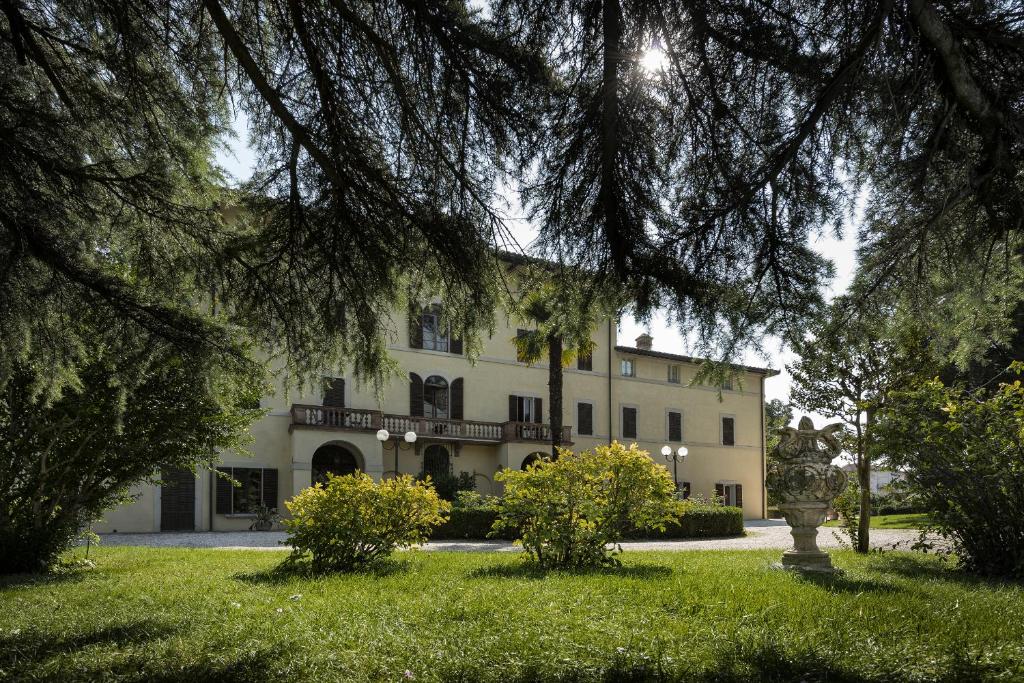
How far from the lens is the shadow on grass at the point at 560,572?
8344 mm

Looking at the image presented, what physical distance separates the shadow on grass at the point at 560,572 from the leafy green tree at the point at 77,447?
135 inches

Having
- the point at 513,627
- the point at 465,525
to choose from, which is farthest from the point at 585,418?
the point at 513,627

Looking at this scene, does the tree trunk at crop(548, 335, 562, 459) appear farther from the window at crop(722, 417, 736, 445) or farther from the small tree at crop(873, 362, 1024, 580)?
the window at crop(722, 417, 736, 445)

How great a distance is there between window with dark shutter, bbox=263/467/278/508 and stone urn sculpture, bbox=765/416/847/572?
17.2 m

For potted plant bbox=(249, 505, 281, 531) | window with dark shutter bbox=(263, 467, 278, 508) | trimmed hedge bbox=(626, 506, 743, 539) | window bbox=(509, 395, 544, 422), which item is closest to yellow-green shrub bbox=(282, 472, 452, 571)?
trimmed hedge bbox=(626, 506, 743, 539)

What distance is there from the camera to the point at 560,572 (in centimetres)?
866

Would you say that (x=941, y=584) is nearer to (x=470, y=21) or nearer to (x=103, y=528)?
(x=470, y=21)

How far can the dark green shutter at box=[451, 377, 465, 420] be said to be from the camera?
27.3 m

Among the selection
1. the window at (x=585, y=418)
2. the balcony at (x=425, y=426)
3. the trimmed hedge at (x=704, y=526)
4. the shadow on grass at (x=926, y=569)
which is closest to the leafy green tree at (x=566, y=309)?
the shadow on grass at (x=926, y=569)

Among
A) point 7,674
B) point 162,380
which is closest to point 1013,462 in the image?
point 7,674

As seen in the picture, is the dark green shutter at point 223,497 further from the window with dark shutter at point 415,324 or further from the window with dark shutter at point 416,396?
the window with dark shutter at point 415,324

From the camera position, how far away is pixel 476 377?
91.9 feet

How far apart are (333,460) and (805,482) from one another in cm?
1868

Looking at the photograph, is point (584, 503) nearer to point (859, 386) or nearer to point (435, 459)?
point (859, 386)
